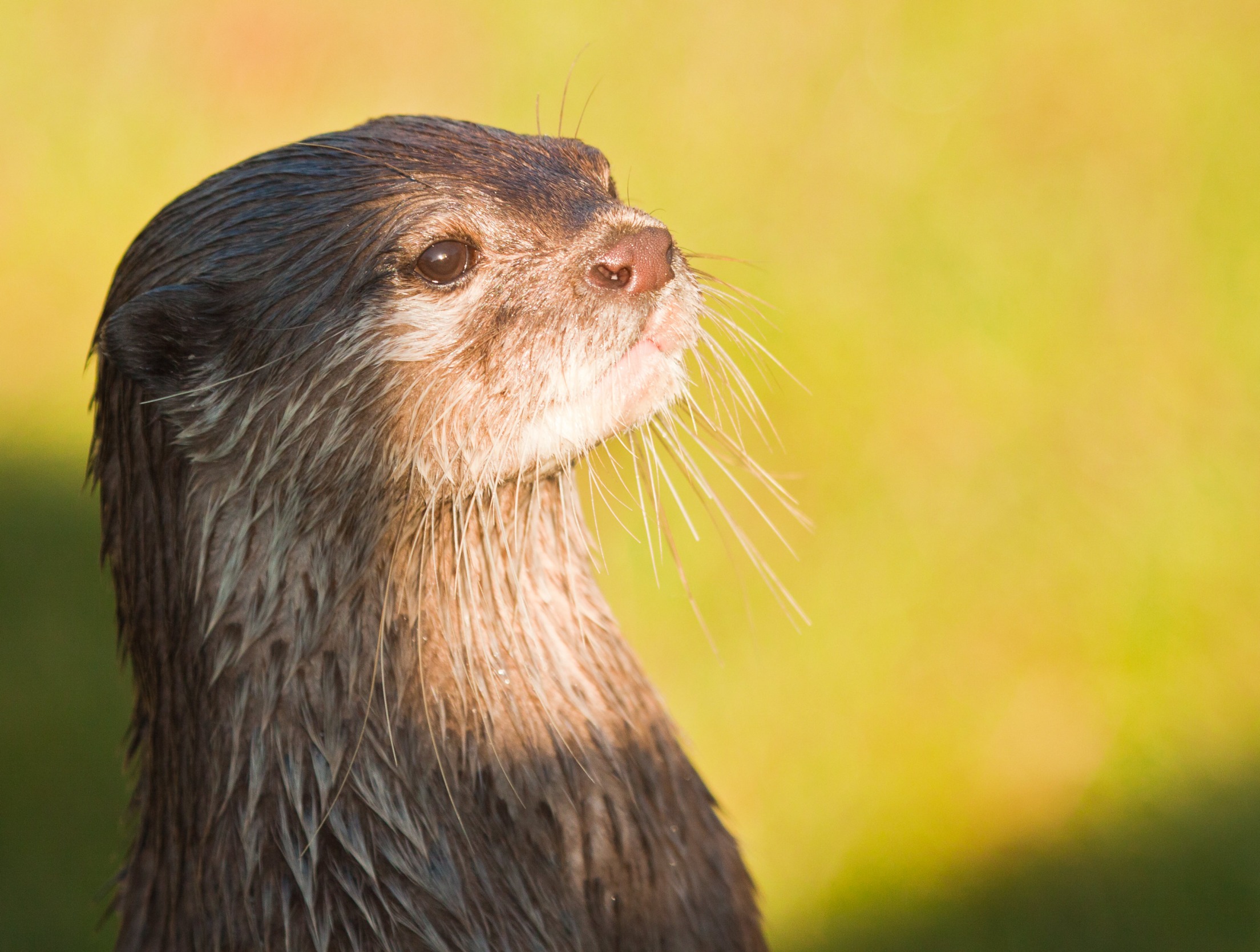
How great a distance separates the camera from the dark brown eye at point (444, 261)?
5.49ft

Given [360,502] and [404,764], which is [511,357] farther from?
[404,764]

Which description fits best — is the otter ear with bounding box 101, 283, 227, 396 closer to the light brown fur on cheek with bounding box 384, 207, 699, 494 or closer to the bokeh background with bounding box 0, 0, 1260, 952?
the light brown fur on cheek with bounding box 384, 207, 699, 494

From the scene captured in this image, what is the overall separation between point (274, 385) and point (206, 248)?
0.69 ft

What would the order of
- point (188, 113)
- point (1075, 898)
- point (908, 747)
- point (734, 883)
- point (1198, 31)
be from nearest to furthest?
point (734, 883)
point (1075, 898)
point (908, 747)
point (1198, 31)
point (188, 113)

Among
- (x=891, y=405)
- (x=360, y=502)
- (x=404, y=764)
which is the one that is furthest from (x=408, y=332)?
(x=891, y=405)

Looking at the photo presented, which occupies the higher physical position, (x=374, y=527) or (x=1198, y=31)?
(x=1198, y=31)

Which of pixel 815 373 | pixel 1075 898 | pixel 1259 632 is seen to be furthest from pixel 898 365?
pixel 1075 898

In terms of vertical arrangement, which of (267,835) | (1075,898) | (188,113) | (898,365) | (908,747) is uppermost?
(188,113)

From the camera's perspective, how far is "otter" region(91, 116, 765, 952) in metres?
1.67

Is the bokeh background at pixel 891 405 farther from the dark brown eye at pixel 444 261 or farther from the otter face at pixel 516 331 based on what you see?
the dark brown eye at pixel 444 261

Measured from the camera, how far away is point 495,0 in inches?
216

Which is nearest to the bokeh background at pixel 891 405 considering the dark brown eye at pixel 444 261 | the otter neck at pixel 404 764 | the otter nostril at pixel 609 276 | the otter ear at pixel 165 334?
the otter neck at pixel 404 764

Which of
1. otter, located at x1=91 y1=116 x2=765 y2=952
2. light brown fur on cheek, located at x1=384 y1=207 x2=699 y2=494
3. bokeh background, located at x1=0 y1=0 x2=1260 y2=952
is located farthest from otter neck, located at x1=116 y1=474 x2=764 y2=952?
bokeh background, located at x1=0 y1=0 x2=1260 y2=952

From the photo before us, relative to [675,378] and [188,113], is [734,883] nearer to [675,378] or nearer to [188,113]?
[675,378]
